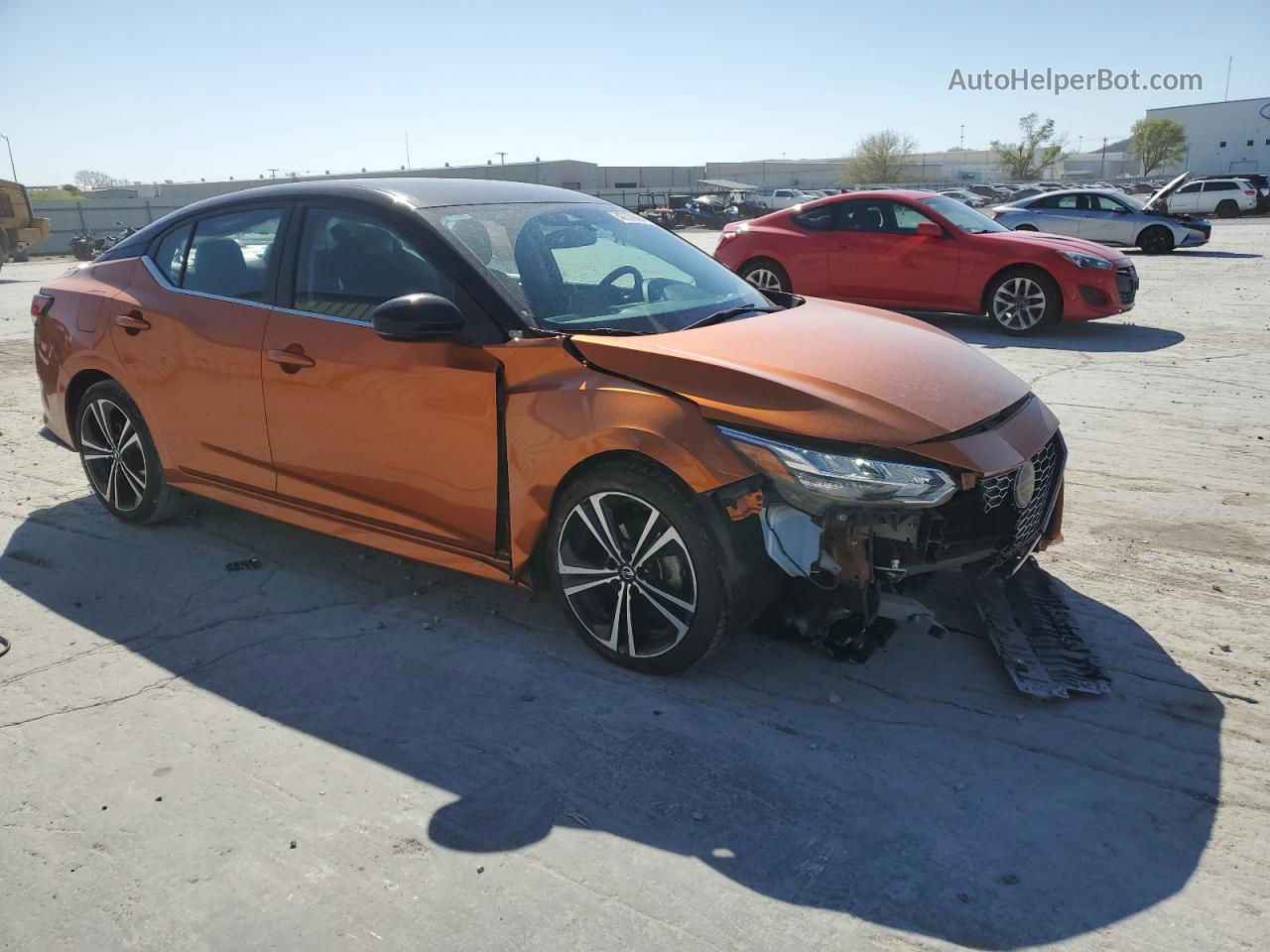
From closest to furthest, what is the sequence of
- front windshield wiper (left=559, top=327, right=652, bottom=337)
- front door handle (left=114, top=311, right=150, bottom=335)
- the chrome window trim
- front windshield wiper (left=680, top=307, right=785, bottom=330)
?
front windshield wiper (left=559, top=327, right=652, bottom=337) < front windshield wiper (left=680, top=307, right=785, bottom=330) < the chrome window trim < front door handle (left=114, top=311, right=150, bottom=335)

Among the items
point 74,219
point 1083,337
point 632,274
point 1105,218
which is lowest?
point 1083,337

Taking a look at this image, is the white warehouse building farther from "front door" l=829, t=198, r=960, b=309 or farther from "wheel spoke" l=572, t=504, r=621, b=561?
"wheel spoke" l=572, t=504, r=621, b=561

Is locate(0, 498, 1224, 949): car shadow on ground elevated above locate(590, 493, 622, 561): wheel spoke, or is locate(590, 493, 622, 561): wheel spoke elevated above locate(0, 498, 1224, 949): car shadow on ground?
locate(590, 493, 622, 561): wheel spoke

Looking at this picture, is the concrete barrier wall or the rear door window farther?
the concrete barrier wall

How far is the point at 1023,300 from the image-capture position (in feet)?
34.8

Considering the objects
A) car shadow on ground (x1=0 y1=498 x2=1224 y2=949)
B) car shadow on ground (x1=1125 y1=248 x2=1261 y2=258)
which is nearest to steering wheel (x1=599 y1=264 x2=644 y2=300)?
car shadow on ground (x1=0 y1=498 x2=1224 y2=949)

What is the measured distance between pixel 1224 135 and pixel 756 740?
110135 mm

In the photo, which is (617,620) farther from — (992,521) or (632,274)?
(632,274)

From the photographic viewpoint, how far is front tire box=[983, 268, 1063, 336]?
10.5m

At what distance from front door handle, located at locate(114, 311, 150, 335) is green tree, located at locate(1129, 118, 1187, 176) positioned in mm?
107750

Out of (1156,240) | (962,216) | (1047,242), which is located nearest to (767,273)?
(962,216)

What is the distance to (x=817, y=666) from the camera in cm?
368

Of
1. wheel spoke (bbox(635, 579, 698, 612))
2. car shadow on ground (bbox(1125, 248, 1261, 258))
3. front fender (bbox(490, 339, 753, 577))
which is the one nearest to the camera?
front fender (bbox(490, 339, 753, 577))

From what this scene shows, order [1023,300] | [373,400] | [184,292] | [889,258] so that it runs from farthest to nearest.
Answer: [889,258]
[1023,300]
[184,292]
[373,400]
